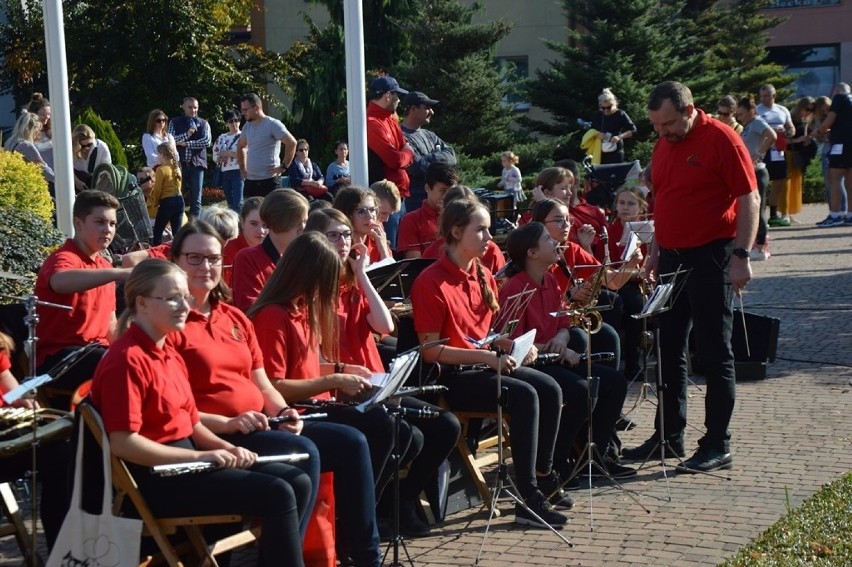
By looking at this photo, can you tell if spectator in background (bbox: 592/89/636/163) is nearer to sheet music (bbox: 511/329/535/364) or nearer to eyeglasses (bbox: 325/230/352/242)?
sheet music (bbox: 511/329/535/364)

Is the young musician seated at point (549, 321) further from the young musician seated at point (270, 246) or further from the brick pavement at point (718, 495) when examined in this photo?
the young musician seated at point (270, 246)

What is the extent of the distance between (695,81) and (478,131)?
6.11 metres

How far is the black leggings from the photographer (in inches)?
257

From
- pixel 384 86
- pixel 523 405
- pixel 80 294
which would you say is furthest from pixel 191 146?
pixel 523 405

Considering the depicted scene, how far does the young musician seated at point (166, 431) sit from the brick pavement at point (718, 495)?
50.3 inches

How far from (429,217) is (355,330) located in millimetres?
3284

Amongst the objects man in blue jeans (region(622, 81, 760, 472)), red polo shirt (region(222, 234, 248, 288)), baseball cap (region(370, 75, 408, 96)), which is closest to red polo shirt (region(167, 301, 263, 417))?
red polo shirt (region(222, 234, 248, 288))

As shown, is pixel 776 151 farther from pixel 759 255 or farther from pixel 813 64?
pixel 813 64

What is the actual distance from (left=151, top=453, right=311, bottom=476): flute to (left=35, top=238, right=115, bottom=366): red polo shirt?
2185 millimetres

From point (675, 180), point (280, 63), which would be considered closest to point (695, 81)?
point (280, 63)

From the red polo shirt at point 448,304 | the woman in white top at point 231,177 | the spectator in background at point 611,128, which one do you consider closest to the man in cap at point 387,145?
the woman in white top at point 231,177

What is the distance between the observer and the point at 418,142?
1202 cm

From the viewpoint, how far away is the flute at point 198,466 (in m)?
4.54

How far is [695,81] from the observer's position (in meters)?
28.7
